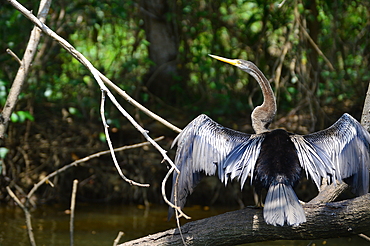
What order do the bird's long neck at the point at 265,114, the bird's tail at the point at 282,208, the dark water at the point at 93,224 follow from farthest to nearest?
the dark water at the point at 93,224, the bird's long neck at the point at 265,114, the bird's tail at the point at 282,208

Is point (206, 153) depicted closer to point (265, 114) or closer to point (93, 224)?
point (265, 114)

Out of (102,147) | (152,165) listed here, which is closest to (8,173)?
(102,147)

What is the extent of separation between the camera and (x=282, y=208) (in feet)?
8.05

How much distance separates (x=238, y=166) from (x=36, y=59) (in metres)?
4.48

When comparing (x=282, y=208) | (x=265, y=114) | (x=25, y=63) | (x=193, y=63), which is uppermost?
(x=193, y=63)

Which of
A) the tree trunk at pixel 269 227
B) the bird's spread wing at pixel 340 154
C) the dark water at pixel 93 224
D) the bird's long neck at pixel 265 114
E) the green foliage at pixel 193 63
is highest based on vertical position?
the green foliage at pixel 193 63

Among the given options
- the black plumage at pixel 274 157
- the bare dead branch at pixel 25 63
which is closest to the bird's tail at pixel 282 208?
the black plumage at pixel 274 157

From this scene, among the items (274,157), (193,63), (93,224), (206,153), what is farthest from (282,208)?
(193,63)

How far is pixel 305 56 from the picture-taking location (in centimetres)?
668

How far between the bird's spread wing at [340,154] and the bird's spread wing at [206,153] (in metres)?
0.33

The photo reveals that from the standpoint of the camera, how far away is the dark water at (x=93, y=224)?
4.91 m

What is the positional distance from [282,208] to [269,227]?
0.17 m

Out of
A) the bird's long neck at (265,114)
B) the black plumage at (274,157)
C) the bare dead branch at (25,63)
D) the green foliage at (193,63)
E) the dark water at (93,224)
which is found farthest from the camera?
the green foliage at (193,63)

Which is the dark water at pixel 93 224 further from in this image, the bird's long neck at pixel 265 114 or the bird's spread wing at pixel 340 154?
the bird's spread wing at pixel 340 154
